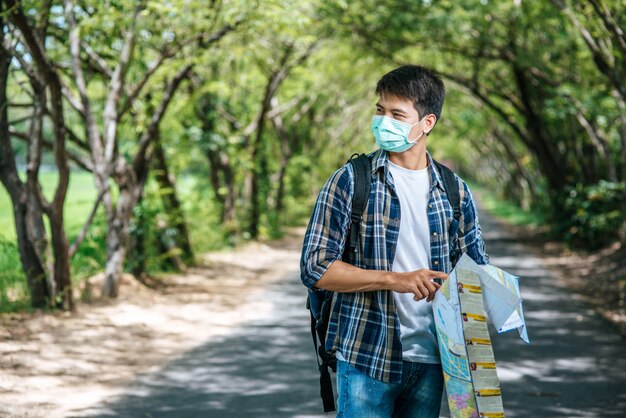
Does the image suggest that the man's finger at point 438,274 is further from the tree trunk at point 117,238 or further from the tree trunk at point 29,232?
the tree trunk at point 117,238

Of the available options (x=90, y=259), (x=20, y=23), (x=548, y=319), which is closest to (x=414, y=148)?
(x=20, y=23)

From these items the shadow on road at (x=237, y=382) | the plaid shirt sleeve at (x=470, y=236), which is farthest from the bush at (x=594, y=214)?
the plaid shirt sleeve at (x=470, y=236)

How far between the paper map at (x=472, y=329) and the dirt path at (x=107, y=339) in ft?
13.8

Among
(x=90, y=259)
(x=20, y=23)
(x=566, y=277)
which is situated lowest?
(x=566, y=277)

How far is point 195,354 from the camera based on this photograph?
854cm

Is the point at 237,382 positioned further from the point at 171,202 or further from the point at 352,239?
the point at 171,202

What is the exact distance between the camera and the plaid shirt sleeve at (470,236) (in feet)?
10.7

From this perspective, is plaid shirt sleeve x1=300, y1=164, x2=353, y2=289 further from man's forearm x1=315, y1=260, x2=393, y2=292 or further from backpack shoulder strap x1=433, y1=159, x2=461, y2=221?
backpack shoulder strap x1=433, y1=159, x2=461, y2=221

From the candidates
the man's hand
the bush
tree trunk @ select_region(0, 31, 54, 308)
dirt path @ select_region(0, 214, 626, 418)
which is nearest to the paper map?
the man's hand

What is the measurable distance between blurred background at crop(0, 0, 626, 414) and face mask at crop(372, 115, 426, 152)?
18.4 feet

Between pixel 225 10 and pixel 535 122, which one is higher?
pixel 225 10

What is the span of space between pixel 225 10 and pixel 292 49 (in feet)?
31.2

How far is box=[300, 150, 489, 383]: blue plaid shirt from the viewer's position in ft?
9.77

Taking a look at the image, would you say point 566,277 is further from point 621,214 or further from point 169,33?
point 169,33
